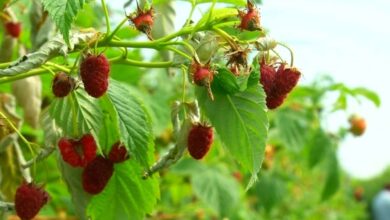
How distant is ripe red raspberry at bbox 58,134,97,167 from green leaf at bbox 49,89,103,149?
0.02 metres

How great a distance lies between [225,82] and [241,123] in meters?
0.08

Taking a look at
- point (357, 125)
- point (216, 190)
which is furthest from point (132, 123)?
point (357, 125)

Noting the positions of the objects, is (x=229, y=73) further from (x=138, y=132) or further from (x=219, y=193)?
(x=219, y=193)

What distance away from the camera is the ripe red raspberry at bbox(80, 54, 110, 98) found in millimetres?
1342

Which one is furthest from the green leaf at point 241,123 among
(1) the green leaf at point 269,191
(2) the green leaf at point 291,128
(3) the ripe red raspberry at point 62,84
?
(1) the green leaf at point 269,191

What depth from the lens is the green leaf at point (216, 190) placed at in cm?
327

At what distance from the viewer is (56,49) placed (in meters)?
1.39

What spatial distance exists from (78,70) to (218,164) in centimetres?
236

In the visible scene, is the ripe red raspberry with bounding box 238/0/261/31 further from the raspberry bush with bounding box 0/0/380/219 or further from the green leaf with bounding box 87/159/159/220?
the green leaf with bounding box 87/159/159/220

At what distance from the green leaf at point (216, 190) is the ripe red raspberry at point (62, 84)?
1.87 metres

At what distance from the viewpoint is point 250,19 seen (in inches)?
55.3

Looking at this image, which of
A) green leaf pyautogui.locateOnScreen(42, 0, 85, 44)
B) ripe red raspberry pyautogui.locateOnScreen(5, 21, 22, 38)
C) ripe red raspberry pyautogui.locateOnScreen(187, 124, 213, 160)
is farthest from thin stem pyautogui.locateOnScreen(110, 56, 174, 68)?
ripe red raspberry pyautogui.locateOnScreen(5, 21, 22, 38)

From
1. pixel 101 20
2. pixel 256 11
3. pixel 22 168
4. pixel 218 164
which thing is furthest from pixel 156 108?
pixel 256 11

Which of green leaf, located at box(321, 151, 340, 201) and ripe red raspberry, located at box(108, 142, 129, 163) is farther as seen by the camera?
green leaf, located at box(321, 151, 340, 201)
